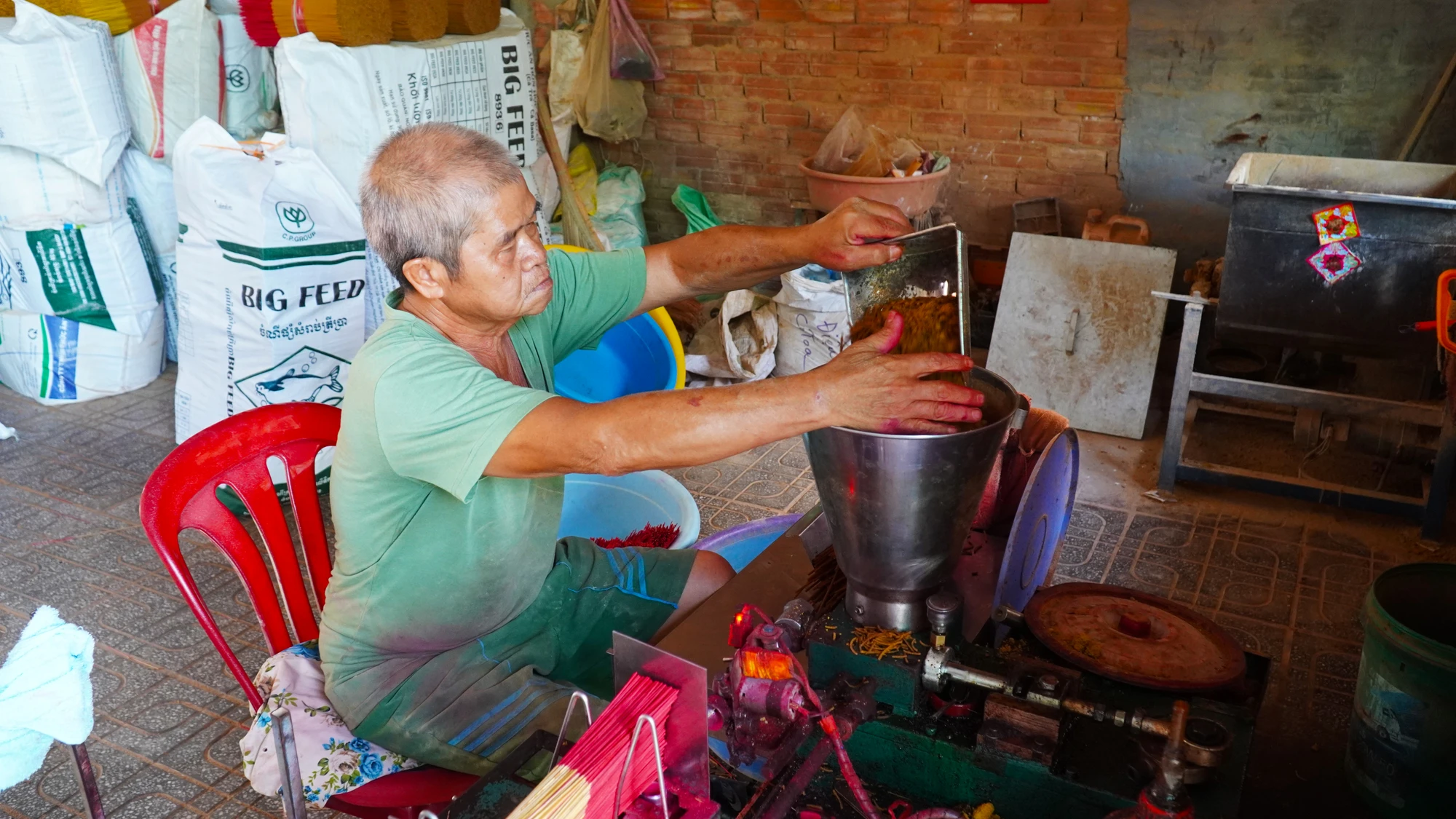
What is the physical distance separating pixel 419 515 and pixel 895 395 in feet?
2.77

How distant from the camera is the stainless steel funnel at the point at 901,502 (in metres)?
1.30

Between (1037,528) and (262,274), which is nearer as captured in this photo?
(1037,528)

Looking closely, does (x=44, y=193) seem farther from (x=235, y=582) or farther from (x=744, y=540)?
(x=744, y=540)

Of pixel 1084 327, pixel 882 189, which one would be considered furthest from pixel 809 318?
pixel 1084 327

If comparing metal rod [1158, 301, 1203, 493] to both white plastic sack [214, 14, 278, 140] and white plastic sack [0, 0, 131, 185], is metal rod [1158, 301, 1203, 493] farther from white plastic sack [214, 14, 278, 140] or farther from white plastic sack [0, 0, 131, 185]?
white plastic sack [0, 0, 131, 185]

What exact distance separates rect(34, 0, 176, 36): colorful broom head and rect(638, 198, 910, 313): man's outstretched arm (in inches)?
133

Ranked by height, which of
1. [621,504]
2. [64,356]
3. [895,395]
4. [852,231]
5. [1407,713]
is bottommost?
[64,356]

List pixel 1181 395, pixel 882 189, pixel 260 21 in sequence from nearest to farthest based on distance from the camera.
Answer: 1. pixel 1181 395
2. pixel 260 21
3. pixel 882 189

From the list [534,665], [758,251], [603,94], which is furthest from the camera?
[603,94]

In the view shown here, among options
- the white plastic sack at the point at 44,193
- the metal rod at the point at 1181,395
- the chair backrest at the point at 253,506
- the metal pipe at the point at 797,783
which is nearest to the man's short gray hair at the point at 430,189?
the chair backrest at the point at 253,506

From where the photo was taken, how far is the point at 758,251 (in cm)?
213

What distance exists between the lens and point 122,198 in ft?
15.0

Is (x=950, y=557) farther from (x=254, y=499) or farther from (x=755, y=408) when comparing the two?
(x=254, y=499)

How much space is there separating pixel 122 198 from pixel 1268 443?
4.83 metres
